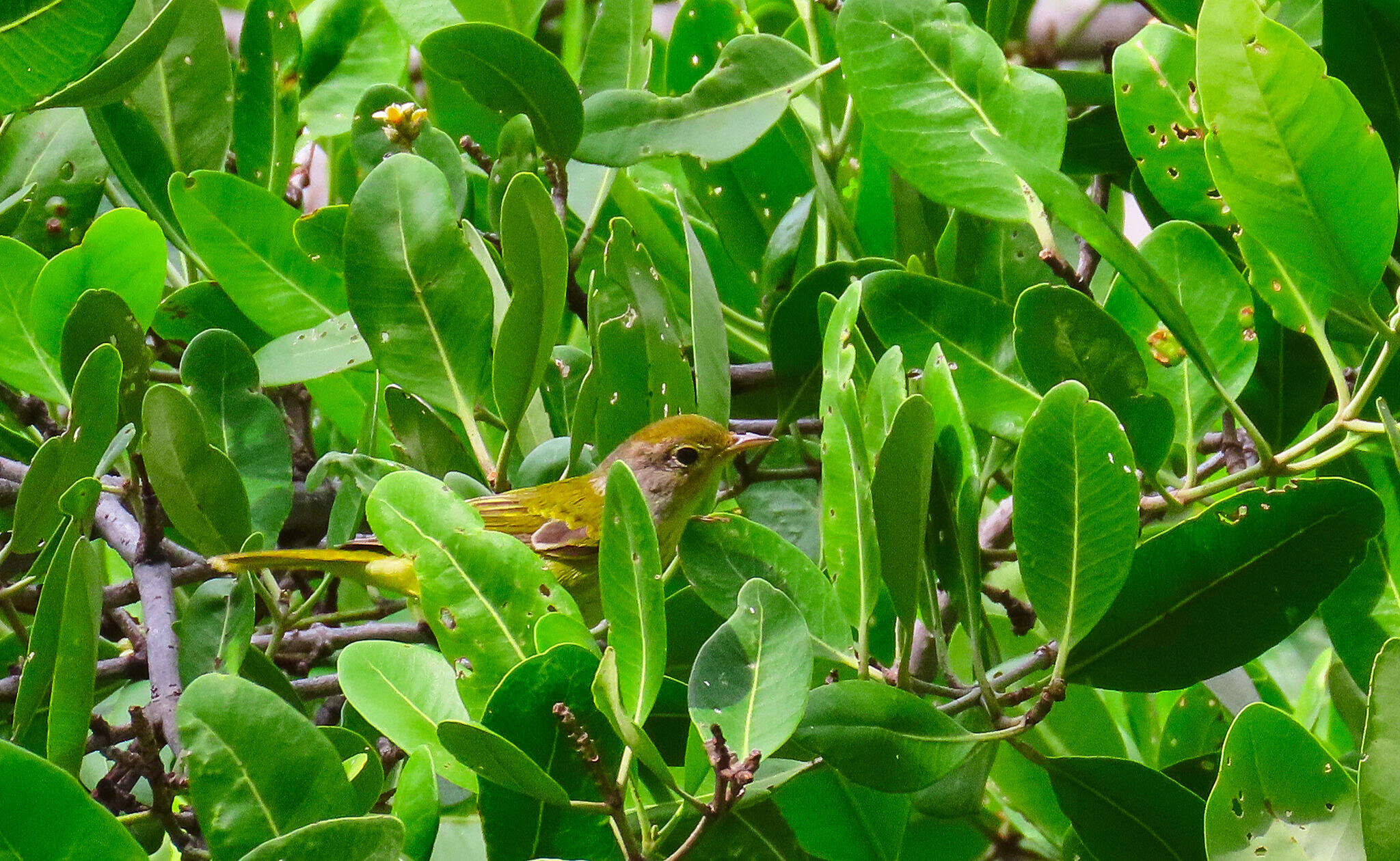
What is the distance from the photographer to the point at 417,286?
195 centimetres

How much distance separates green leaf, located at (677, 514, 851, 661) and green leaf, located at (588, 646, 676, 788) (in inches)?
13.9

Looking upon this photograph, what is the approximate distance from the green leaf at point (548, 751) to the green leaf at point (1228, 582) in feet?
2.07

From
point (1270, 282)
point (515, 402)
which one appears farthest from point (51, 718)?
point (1270, 282)

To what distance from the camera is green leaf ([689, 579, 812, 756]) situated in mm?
1375

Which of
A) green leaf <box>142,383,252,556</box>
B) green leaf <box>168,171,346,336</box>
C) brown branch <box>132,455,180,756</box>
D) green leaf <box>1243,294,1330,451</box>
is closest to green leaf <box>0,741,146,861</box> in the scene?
brown branch <box>132,455,180,756</box>

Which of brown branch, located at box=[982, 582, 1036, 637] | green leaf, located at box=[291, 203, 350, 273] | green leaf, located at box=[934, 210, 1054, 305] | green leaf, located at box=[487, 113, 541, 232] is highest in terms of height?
green leaf, located at box=[487, 113, 541, 232]

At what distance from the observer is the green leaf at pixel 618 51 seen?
2.33 m

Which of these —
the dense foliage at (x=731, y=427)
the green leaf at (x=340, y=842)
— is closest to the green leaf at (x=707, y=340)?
the dense foliage at (x=731, y=427)

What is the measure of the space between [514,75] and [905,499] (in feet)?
3.53

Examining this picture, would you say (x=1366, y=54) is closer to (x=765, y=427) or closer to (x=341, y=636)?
(x=765, y=427)

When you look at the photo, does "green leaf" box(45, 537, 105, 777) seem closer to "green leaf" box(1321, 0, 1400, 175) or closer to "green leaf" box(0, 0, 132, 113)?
"green leaf" box(0, 0, 132, 113)

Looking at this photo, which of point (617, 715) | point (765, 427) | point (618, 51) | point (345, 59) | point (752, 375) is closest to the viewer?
point (617, 715)

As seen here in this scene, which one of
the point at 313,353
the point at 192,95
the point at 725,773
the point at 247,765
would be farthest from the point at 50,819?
the point at 192,95

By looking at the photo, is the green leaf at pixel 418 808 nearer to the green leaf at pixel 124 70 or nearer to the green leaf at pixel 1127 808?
the green leaf at pixel 1127 808
